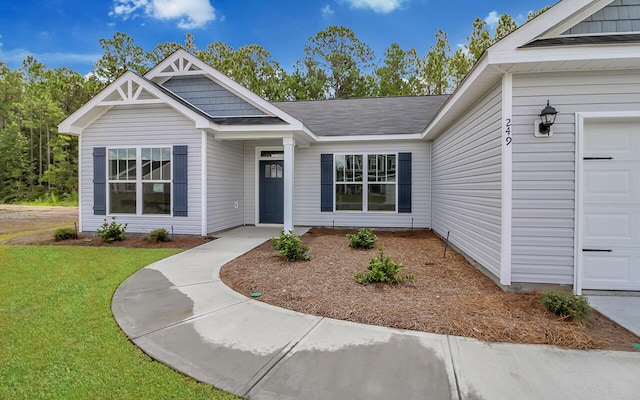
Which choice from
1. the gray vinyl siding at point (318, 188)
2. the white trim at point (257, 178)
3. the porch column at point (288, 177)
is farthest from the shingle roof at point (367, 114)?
the porch column at point (288, 177)

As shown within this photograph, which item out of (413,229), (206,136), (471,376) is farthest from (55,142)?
(471,376)

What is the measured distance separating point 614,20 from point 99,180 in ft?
35.1

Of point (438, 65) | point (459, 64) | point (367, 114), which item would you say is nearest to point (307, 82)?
point (438, 65)

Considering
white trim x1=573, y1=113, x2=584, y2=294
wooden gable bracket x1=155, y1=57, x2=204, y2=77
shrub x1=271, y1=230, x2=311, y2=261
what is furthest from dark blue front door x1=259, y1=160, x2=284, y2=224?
white trim x1=573, y1=113, x2=584, y2=294

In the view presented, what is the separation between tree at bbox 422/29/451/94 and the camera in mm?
21253

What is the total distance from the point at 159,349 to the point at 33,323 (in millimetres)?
1567

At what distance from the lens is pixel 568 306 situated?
316cm

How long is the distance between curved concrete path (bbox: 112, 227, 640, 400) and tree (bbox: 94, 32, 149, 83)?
29660 mm

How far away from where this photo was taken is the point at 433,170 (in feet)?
30.3

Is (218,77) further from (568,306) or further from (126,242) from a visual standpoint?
(568,306)

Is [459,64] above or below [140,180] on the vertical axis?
above

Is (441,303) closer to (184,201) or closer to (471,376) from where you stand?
(471,376)

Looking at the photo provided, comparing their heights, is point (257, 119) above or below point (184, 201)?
above

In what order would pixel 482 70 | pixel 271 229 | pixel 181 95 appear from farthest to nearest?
pixel 271 229 < pixel 181 95 < pixel 482 70
